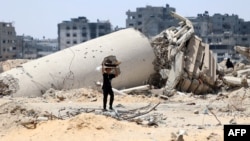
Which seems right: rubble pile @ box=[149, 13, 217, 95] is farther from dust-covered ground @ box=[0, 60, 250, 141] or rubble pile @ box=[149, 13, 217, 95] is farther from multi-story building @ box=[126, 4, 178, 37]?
multi-story building @ box=[126, 4, 178, 37]

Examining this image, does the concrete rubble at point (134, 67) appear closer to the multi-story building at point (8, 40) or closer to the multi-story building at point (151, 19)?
the multi-story building at point (8, 40)

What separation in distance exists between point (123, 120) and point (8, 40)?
201ft

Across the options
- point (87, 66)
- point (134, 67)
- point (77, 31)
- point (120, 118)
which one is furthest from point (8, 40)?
point (120, 118)

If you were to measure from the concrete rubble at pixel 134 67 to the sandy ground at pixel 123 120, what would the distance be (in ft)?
2.32

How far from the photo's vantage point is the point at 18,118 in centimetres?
959

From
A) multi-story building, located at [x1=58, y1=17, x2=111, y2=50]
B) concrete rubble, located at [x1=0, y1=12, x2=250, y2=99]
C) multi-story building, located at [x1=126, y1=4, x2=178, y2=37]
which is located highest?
multi-story building, located at [x1=126, y1=4, x2=178, y2=37]

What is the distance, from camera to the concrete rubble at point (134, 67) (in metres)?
14.4

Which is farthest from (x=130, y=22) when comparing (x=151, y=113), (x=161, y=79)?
(x=151, y=113)

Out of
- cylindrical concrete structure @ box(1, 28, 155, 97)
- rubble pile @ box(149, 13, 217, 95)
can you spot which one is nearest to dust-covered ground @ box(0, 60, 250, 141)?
cylindrical concrete structure @ box(1, 28, 155, 97)

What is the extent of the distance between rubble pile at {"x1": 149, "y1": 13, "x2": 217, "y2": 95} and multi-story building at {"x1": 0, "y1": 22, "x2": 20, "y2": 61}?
51376mm

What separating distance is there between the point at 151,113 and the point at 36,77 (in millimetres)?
4574

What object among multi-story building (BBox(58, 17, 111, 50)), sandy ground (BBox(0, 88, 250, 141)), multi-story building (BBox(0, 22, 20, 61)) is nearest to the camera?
sandy ground (BBox(0, 88, 250, 141))

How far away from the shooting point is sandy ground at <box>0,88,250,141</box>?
8500 millimetres

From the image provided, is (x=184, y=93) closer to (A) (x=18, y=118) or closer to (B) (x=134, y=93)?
(B) (x=134, y=93)
